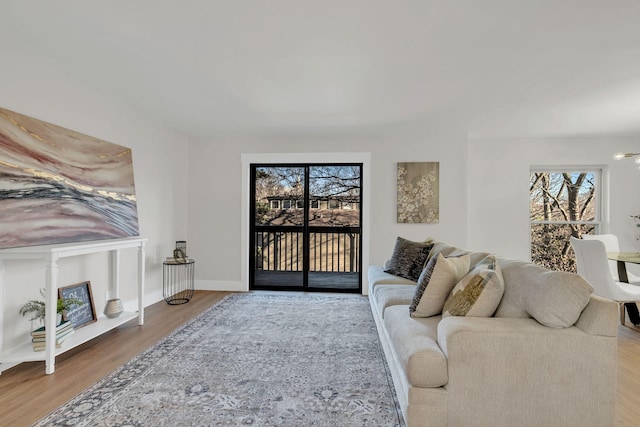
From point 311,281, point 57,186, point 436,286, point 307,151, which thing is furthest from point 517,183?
point 57,186

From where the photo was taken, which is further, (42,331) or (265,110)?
(265,110)

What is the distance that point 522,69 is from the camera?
102 inches

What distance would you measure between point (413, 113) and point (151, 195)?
11.4 ft

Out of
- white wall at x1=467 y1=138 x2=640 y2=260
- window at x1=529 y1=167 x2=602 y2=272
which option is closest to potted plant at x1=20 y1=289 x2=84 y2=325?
white wall at x1=467 y1=138 x2=640 y2=260

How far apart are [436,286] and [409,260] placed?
1.40 metres

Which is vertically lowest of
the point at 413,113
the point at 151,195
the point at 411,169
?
the point at 151,195

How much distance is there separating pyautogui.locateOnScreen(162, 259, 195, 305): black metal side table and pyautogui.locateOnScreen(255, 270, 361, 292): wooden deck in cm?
101

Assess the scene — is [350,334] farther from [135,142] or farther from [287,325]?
[135,142]

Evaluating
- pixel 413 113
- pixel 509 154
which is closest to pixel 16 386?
pixel 413 113

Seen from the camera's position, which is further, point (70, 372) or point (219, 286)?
point (219, 286)

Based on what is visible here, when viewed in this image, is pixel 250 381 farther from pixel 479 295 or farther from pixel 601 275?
pixel 601 275

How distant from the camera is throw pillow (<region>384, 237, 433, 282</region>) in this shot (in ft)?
11.0

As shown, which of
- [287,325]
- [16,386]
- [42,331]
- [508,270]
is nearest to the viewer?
[508,270]

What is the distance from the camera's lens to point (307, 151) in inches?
186
